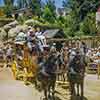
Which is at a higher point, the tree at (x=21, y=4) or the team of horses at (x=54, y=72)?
the tree at (x=21, y=4)

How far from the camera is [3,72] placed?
75.5 feet

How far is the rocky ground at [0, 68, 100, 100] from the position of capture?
56.9ft

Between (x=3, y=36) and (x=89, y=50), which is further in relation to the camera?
(x=3, y=36)

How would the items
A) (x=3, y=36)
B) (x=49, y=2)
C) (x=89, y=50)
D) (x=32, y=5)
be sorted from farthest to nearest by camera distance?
(x=32, y=5) → (x=49, y=2) → (x=3, y=36) → (x=89, y=50)

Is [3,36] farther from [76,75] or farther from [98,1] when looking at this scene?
[76,75]

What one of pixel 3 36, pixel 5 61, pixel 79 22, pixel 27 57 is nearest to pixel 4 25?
pixel 3 36

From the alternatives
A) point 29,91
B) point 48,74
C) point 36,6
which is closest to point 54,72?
point 48,74

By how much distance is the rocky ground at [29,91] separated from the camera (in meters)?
17.3

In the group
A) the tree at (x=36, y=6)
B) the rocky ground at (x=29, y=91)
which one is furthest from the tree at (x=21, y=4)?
the rocky ground at (x=29, y=91)

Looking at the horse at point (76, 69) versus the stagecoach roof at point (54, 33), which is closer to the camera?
the horse at point (76, 69)

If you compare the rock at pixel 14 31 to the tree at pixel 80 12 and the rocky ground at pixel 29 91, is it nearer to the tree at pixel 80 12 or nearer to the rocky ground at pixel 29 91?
the tree at pixel 80 12

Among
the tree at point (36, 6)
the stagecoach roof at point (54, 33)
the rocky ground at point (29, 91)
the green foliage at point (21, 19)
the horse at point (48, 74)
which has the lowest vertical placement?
the rocky ground at point (29, 91)

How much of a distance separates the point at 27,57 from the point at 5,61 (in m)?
5.92

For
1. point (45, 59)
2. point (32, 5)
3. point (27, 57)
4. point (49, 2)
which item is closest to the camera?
point (45, 59)
